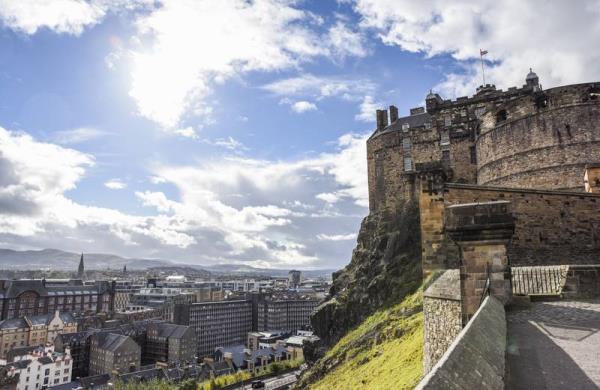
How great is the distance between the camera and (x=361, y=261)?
4175cm

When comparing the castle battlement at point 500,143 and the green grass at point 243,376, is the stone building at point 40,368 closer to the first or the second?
the green grass at point 243,376

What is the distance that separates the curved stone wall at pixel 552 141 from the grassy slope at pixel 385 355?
9.80 meters

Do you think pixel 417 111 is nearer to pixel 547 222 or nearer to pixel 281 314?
pixel 547 222

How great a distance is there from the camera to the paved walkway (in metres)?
4.03

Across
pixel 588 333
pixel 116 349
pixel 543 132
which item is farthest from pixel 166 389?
pixel 588 333

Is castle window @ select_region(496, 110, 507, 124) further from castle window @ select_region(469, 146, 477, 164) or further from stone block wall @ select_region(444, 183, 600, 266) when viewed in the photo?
stone block wall @ select_region(444, 183, 600, 266)

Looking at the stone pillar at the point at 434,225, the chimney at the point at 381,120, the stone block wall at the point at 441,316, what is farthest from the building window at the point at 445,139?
the stone block wall at the point at 441,316

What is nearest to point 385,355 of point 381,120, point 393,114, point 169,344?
point 381,120

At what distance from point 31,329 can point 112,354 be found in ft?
84.7

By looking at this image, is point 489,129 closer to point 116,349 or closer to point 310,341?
point 310,341

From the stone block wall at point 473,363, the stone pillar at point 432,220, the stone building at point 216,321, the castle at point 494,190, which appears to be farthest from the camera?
the stone building at point 216,321

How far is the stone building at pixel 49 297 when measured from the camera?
10256 cm

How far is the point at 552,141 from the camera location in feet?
77.9

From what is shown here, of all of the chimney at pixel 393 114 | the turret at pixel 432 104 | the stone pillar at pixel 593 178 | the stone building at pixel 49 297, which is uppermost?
the chimney at pixel 393 114
